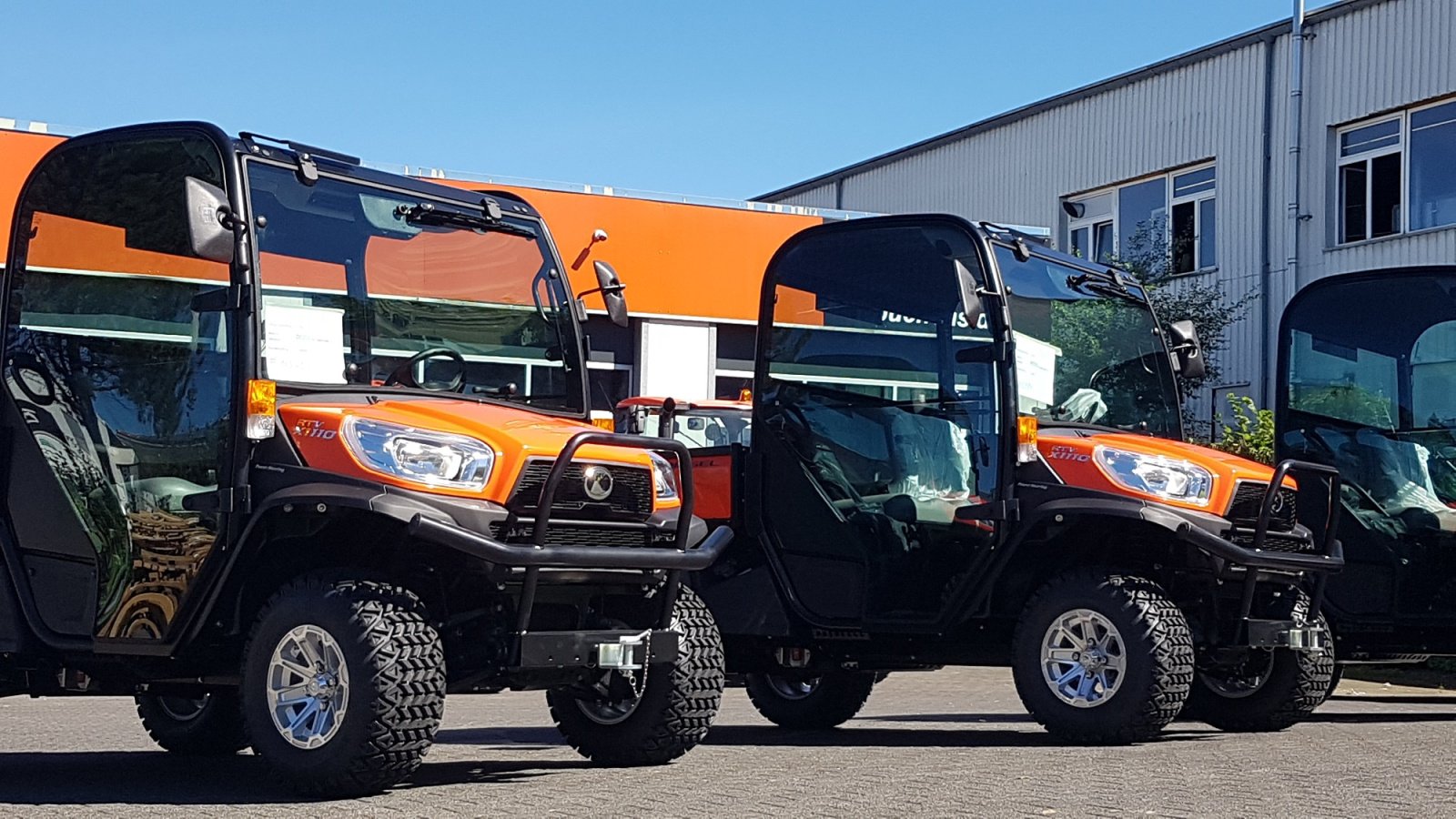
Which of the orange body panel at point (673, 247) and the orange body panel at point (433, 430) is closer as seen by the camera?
the orange body panel at point (433, 430)

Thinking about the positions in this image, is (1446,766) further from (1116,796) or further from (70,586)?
(70,586)

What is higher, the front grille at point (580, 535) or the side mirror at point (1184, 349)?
the side mirror at point (1184, 349)

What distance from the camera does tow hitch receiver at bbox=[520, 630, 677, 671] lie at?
7426 mm

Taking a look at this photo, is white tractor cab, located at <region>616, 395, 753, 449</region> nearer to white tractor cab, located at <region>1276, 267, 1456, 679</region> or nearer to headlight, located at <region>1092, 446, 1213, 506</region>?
white tractor cab, located at <region>1276, 267, 1456, 679</region>

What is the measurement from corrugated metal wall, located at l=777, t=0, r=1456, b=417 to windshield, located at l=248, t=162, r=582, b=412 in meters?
19.1

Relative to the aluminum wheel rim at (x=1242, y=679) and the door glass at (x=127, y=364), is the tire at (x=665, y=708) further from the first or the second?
the aluminum wheel rim at (x=1242, y=679)

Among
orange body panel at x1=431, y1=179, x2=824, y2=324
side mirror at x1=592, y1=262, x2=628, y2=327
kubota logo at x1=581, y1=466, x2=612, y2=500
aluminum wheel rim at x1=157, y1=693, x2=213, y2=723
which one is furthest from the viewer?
orange body panel at x1=431, y1=179, x2=824, y2=324

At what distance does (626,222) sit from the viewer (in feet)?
91.0

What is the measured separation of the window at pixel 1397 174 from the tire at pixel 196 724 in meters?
20.2

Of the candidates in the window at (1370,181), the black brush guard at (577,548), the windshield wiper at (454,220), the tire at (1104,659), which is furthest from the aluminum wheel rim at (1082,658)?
the window at (1370,181)

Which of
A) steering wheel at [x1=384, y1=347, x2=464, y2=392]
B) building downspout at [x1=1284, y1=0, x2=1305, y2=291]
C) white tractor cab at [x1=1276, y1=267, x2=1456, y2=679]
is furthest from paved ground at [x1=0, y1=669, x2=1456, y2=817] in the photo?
building downspout at [x1=1284, y1=0, x2=1305, y2=291]

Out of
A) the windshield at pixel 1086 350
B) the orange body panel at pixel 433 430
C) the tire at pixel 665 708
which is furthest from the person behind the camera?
the windshield at pixel 1086 350

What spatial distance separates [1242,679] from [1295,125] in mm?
17957

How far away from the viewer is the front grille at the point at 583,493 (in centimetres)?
750
